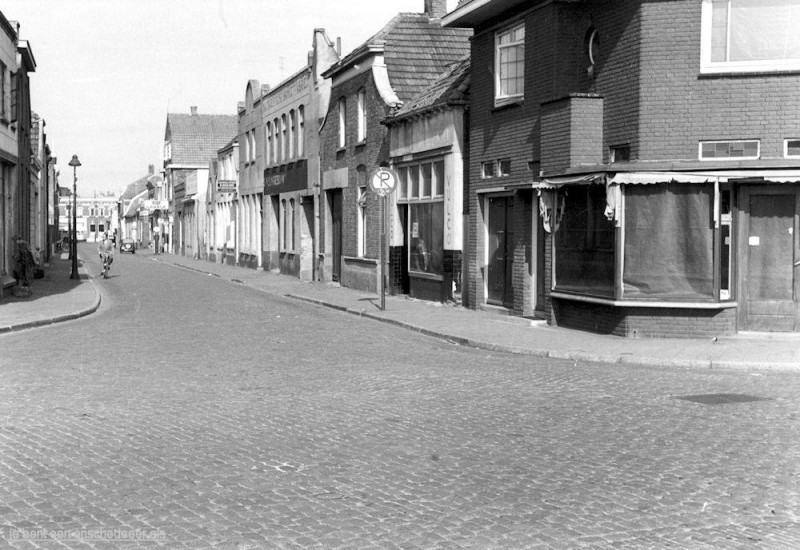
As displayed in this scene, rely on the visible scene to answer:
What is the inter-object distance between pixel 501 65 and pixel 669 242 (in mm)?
6623

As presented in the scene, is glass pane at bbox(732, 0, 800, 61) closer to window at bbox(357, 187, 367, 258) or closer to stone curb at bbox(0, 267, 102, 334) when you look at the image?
stone curb at bbox(0, 267, 102, 334)

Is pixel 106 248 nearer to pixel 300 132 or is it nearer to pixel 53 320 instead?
pixel 300 132

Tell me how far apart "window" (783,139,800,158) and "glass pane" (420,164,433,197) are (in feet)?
35.4

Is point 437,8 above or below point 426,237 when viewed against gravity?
above

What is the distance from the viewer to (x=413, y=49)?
29875 mm

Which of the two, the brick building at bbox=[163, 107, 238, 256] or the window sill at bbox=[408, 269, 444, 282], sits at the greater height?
the brick building at bbox=[163, 107, 238, 256]

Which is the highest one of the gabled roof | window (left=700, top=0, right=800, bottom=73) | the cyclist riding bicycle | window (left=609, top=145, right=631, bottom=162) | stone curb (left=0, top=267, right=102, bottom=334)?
the gabled roof

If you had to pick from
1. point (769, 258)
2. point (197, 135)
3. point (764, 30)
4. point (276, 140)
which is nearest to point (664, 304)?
point (769, 258)

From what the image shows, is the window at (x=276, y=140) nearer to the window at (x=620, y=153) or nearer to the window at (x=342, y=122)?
the window at (x=342, y=122)

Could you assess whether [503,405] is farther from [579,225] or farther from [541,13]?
[541,13]

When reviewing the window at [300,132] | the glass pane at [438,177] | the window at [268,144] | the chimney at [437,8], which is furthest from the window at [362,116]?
the window at [268,144]

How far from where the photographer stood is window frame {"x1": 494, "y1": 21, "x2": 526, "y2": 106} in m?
20.4

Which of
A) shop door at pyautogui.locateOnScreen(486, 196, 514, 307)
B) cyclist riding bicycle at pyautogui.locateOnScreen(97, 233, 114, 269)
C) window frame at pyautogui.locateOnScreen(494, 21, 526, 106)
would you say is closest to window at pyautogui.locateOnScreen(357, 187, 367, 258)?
shop door at pyautogui.locateOnScreen(486, 196, 514, 307)

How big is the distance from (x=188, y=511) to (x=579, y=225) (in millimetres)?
12410
